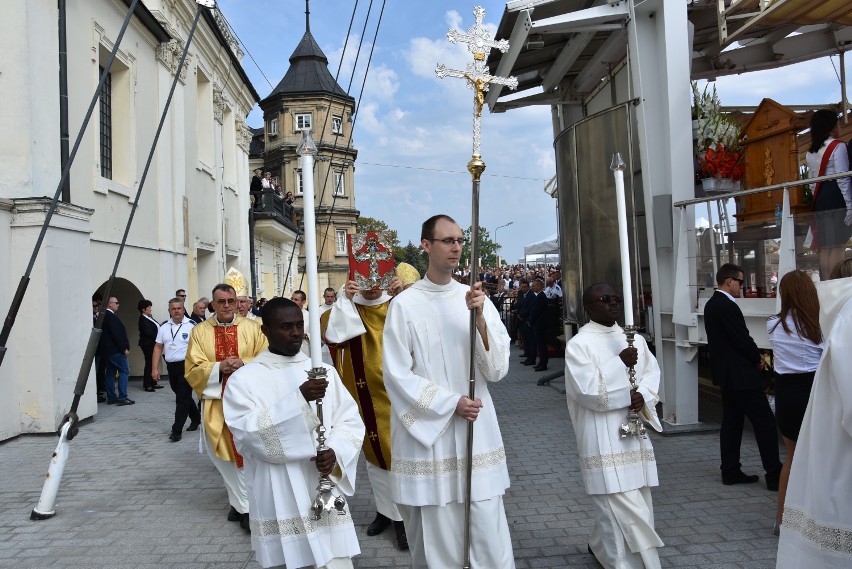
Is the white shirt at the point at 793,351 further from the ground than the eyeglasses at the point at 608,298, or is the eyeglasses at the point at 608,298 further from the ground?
the eyeglasses at the point at 608,298

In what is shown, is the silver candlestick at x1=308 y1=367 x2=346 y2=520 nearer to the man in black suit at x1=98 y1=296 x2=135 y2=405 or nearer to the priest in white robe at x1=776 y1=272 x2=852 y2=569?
the priest in white robe at x1=776 y1=272 x2=852 y2=569

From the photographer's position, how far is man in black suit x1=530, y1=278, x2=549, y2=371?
1523cm

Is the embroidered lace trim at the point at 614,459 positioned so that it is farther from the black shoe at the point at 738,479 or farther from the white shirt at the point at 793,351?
the black shoe at the point at 738,479

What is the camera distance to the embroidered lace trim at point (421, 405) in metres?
3.73

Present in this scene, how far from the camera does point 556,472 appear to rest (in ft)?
23.1

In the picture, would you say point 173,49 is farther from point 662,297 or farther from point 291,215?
point 291,215

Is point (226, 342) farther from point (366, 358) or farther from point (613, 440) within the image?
point (613, 440)

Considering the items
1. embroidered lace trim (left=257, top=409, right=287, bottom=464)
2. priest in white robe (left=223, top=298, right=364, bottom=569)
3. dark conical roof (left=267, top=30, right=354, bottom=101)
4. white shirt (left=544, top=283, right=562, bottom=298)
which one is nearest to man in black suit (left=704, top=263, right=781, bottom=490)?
priest in white robe (left=223, top=298, right=364, bottom=569)

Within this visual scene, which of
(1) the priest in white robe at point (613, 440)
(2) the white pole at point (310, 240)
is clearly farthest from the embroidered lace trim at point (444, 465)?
(2) the white pole at point (310, 240)

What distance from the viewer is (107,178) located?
13.9 m

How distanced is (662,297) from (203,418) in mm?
5375

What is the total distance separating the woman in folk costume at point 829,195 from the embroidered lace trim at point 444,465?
407cm

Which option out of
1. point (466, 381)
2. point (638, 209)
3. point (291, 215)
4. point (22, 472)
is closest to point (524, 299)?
point (638, 209)

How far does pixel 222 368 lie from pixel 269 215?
857 inches
